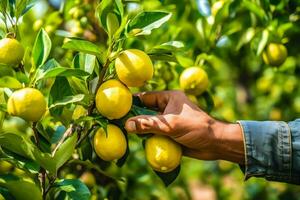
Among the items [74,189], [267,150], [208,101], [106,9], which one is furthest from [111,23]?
[208,101]

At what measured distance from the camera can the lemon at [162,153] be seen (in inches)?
45.4

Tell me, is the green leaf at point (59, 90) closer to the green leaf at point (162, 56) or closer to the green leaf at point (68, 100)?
the green leaf at point (68, 100)

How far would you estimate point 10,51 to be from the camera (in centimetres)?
110

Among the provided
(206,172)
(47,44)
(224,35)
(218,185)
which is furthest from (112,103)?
(206,172)

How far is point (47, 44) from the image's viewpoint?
1160mm

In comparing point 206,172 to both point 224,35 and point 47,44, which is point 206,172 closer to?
point 224,35

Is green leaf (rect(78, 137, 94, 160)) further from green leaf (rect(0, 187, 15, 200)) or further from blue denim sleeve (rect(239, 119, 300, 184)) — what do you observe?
blue denim sleeve (rect(239, 119, 300, 184))

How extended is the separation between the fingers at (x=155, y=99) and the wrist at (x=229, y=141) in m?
0.13

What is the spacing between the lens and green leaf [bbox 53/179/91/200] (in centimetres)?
Result: 109

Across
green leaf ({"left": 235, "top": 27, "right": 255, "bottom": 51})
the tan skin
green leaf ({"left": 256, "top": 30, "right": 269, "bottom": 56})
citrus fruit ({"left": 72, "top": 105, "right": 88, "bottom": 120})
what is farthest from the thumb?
green leaf ({"left": 235, "top": 27, "right": 255, "bottom": 51})

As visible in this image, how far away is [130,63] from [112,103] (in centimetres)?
9

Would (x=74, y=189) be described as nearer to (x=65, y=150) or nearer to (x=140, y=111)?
(x=65, y=150)

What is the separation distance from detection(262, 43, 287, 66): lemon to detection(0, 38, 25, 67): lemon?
2.74 feet

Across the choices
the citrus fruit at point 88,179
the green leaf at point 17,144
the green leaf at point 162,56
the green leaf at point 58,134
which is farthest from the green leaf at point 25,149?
the citrus fruit at point 88,179
